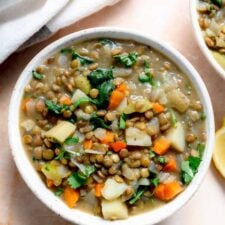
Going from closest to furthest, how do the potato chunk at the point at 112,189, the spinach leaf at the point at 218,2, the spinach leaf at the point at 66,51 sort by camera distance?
the potato chunk at the point at 112,189 → the spinach leaf at the point at 66,51 → the spinach leaf at the point at 218,2

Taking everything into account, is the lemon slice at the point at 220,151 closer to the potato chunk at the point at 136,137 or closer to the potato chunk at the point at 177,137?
the potato chunk at the point at 177,137

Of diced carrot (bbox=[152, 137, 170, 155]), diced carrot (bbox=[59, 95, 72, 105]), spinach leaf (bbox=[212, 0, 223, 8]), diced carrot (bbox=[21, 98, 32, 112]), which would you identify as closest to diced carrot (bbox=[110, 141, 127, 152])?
diced carrot (bbox=[152, 137, 170, 155])

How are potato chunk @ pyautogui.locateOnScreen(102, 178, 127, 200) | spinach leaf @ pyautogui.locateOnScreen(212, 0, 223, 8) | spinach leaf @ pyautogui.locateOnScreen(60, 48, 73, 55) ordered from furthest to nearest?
spinach leaf @ pyautogui.locateOnScreen(212, 0, 223, 8) < spinach leaf @ pyautogui.locateOnScreen(60, 48, 73, 55) < potato chunk @ pyautogui.locateOnScreen(102, 178, 127, 200)

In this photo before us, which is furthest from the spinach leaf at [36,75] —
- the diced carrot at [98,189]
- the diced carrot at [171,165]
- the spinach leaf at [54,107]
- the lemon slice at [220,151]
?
the lemon slice at [220,151]

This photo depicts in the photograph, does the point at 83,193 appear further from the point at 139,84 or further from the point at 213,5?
the point at 213,5

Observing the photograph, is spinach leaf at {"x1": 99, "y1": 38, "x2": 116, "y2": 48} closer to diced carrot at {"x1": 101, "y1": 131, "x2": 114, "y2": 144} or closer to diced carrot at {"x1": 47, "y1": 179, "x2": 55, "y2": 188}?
diced carrot at {"x1": 101, "y1": 131, "x2": 114, "y2": 144}

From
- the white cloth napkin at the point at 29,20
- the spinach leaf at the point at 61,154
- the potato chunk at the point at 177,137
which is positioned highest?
the white cloth napkin at the point at 29,20

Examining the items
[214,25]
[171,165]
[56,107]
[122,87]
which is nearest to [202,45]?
[214,25]
